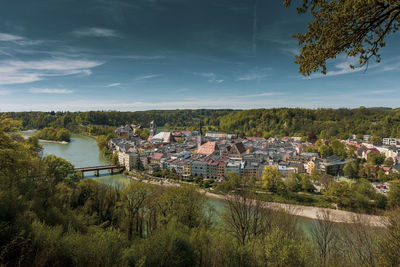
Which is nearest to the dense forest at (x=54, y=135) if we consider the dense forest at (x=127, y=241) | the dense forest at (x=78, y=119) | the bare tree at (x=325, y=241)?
the dense forest at (x=78, y=119)

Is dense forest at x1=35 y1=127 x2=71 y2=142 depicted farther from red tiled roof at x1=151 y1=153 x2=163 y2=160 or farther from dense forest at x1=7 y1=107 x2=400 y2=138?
red tiled roof at x1=151 y1=153 x2=163 y2=160

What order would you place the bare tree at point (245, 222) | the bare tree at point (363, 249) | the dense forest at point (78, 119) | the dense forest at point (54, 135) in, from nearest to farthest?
1. the bare tree at point (363, 249)
2. the bare tree at point (245, 222)
3. the dense forest at point (54, 135)
4. the dense forest at point (78, 119)

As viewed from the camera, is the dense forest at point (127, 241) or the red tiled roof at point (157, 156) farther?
the red tiled roof at point (157, 156)

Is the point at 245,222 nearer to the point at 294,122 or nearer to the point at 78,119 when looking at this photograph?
the point at 294,122

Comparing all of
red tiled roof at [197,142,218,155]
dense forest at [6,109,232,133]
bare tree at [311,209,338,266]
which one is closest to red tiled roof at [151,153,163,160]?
red tiled roof at [197,142,218,155]

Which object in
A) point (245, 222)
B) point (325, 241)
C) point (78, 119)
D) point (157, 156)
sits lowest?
point (157, 156)

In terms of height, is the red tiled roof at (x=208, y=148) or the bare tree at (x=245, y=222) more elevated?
the bare tree at (x=245, y=222)

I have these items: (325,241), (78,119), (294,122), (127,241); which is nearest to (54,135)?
(78,119)

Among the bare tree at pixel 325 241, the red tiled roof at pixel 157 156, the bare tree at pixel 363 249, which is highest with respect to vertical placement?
the bare tree at pixel 363 249

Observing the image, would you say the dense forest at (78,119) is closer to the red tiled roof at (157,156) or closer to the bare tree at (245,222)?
the red tiled roof at (157,156)

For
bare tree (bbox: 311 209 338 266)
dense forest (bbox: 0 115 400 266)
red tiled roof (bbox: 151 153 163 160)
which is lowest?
red tiled roof (bbox: 151 153 163 160)

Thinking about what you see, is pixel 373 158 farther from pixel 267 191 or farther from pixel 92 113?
pixel 92 113

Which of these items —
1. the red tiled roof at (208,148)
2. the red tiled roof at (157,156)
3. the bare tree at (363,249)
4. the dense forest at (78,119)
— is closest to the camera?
the bare tree at (363,249)
